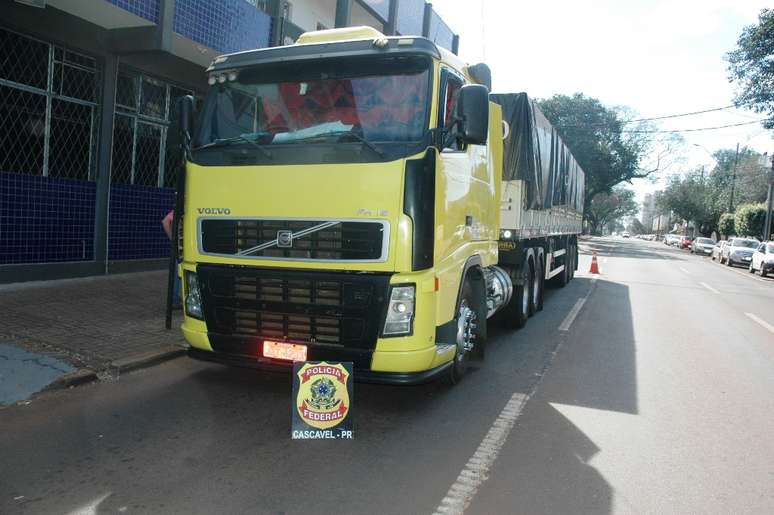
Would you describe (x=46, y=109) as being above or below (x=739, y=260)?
above

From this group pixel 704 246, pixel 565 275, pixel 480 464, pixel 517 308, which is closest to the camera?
pixel 480 464

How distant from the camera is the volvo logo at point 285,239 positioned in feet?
14.2

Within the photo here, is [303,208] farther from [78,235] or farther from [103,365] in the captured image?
[78,235]

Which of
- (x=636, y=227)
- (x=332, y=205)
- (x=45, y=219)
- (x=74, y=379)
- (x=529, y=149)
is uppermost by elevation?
(x=636, y=227)

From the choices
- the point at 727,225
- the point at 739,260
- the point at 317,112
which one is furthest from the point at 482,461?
the point at 727,225

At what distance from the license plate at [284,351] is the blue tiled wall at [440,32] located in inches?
652

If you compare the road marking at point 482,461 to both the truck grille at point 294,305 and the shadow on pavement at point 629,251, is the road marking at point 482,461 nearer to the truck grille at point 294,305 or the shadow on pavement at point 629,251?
the truck grille at point 294,305

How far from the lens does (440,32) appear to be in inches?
801

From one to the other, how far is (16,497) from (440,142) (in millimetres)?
3468

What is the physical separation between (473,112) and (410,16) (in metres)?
14.8

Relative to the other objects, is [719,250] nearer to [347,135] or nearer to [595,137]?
[595,137]

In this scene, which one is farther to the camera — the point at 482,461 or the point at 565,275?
the point at 565,275

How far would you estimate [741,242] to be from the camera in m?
31.0

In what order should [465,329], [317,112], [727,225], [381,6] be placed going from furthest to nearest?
Answer: 1. [727,225]
2. [381,6]
3. [465,329]
4. [317,112]
